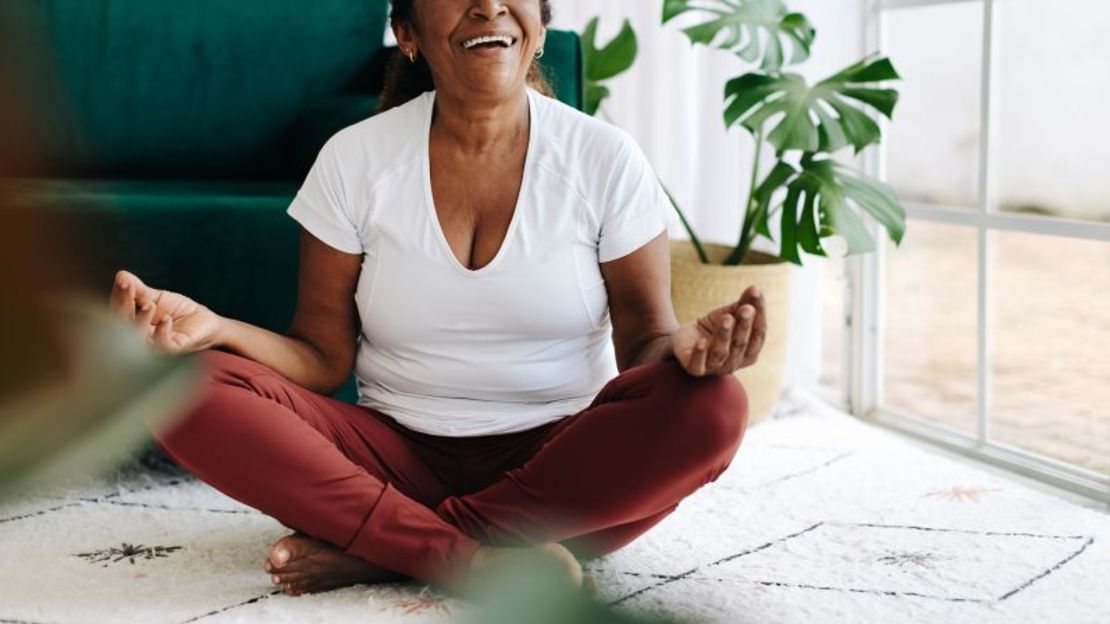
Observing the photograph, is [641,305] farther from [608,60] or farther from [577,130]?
[608,60]

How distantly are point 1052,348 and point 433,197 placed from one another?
1.99 meters

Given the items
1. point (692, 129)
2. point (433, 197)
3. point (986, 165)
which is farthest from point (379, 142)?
Result: point (692, 129)

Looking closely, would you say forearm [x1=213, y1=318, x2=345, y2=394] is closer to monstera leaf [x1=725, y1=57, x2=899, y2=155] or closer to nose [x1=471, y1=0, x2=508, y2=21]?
nose [x1=471, y1=0, x2=508, y2=21]

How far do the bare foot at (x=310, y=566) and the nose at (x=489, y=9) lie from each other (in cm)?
55

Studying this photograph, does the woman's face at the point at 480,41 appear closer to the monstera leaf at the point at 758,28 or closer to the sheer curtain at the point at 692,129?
the monstera leaf at the point at 758,28

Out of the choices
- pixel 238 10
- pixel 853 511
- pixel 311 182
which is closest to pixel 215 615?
pixel 311 182

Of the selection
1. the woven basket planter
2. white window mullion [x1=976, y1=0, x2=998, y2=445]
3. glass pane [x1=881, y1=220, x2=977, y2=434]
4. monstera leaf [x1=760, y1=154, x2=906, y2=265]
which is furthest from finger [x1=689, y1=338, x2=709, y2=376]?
glass pane [x1=881, y1=220, x2=977, y2=434]

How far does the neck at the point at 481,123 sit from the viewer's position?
1.41 m

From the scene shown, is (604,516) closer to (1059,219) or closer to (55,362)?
(1059,219)

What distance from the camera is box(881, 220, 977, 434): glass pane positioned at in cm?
268

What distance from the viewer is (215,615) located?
1311mm

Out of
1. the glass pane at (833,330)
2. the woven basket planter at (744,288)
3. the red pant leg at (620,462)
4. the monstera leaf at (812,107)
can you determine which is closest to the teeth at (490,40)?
the red pant leg at (620,462)

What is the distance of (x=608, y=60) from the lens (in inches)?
88.2

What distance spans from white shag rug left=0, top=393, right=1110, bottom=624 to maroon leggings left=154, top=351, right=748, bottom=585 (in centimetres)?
7
